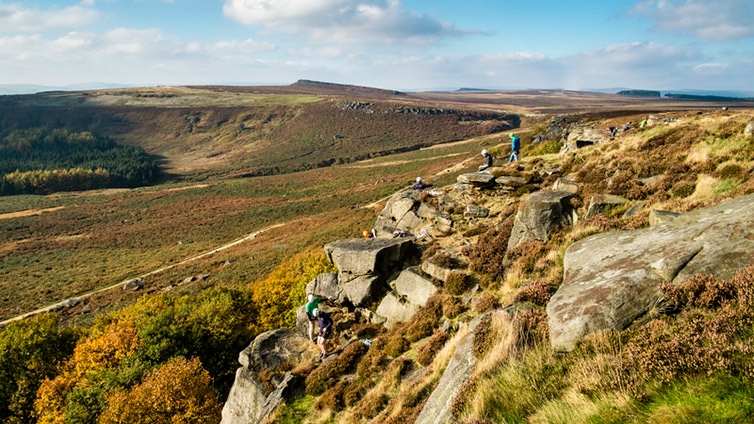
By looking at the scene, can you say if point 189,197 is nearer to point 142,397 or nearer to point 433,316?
point 142,397

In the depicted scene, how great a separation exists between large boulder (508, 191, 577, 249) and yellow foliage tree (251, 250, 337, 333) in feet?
61.0

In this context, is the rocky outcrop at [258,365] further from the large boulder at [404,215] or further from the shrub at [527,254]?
the shrub at [527,254]

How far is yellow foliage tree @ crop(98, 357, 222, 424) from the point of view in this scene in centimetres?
1950

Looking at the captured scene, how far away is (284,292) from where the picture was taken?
32.6 m

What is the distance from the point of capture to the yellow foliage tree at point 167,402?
19500 millimetres

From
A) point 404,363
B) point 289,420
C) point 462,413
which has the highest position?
point 462,413

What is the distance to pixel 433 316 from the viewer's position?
14438 mm

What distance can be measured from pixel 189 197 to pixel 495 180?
313 feet

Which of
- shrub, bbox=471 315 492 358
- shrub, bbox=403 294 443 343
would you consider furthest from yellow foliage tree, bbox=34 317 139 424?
shrub, bbox=471 315 492 358

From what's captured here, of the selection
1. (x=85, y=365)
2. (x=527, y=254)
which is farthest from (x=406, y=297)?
(x=85, y=365)

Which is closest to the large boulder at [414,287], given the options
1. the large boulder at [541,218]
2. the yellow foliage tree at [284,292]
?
the large boulder at [541,218]

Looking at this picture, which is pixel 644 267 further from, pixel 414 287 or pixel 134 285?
pixel 134 285

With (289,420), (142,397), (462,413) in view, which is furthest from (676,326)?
(142,397)

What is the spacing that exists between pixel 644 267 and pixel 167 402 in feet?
73.5
